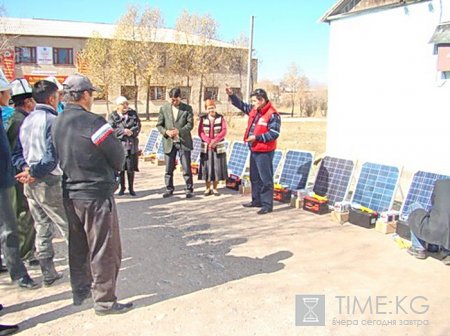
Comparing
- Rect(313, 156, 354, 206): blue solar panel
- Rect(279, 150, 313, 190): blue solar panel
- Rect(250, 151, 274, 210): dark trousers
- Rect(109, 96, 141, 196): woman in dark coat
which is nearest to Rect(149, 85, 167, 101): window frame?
Rect(109, 96, 141, 196): woman in dark coat

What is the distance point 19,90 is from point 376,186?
180 inches

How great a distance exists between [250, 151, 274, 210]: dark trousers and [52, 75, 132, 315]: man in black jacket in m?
3.24

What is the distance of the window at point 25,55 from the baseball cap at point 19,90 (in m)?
32.9

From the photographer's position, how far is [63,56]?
3441 centimetres

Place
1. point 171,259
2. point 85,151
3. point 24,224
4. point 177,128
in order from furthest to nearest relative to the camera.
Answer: point 177,128 → point 171,259 → point 24,224 → point 85,151

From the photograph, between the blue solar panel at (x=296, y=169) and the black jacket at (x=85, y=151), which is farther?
the blue solar panel at (x=296, y=169)

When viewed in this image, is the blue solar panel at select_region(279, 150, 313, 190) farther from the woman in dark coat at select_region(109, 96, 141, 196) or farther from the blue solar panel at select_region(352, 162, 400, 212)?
the woman in dark coat at select_region(109, 96, 141, 196)

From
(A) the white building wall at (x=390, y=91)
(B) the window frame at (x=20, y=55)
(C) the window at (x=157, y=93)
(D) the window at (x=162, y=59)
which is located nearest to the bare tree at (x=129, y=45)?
(D) the window at (x=162, y=59)

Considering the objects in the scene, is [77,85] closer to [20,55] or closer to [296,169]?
[296,169]

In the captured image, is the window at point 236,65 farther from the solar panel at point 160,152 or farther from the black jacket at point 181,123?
the black jacket at point 181,123

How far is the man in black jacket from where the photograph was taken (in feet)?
10.5

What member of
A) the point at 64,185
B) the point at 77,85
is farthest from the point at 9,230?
the point at 77,85

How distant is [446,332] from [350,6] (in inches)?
279

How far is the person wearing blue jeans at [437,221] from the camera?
410 centimetres
